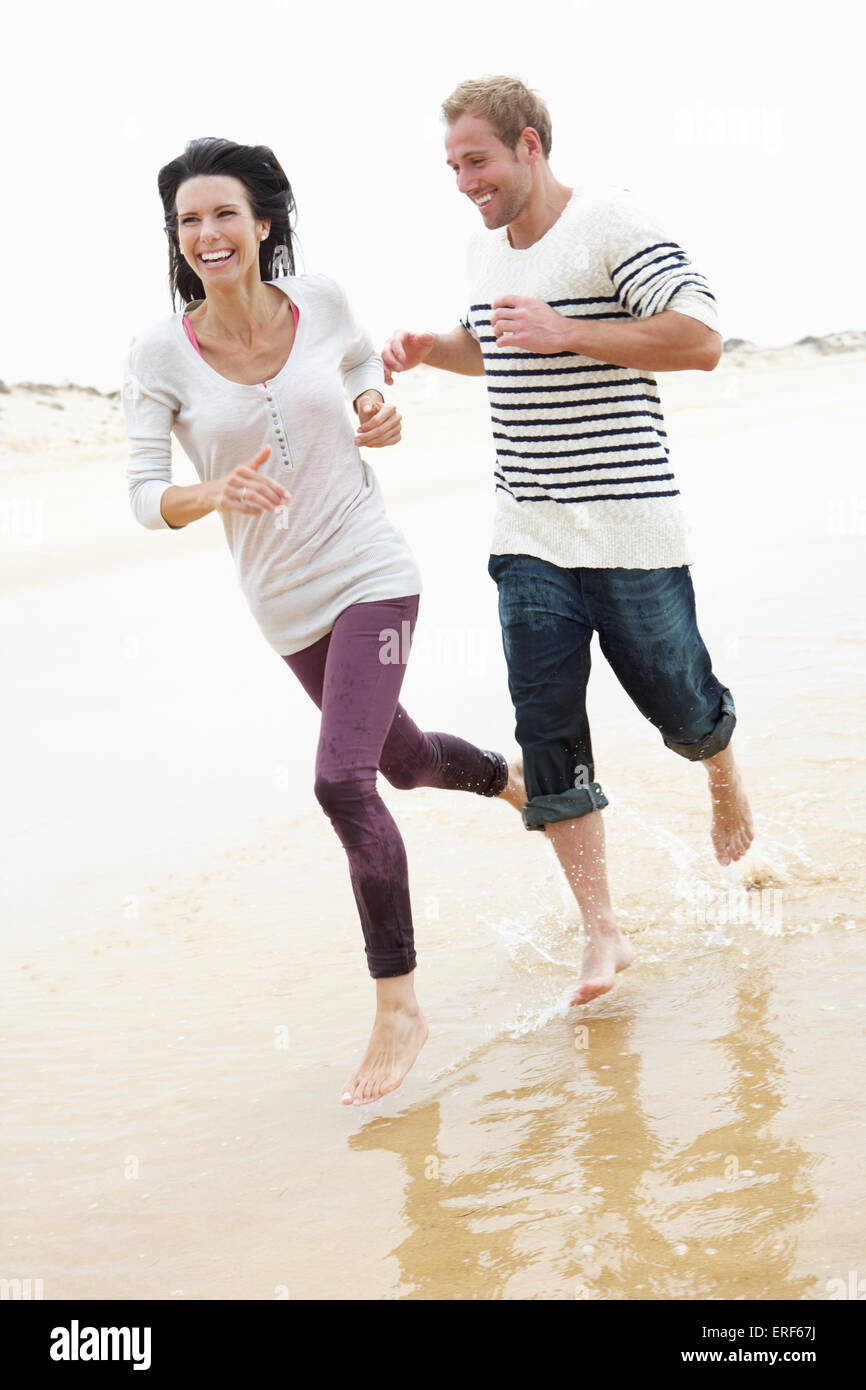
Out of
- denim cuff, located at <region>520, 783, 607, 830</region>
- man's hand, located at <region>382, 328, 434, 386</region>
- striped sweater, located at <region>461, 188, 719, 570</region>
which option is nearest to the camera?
striped sweater, located at <region>461, 188, 719, 570</region>

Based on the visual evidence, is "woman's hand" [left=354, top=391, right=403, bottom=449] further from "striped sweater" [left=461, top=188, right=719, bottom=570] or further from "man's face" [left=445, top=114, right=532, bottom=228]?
"man's face" [left=445, top=114, right=532, bottom=228]

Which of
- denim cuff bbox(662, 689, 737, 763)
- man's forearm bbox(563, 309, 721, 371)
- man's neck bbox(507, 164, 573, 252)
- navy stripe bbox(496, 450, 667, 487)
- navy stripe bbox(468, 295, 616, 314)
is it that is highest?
man's neck bbox(507, 164, 573, 252)

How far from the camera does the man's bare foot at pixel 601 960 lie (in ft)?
11.6

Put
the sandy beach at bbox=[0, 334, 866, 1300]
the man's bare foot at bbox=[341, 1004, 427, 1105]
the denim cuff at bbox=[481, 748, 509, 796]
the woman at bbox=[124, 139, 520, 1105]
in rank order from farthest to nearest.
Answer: the denim cuff at bbox=[481, 748, 509, 796], the woman at bbox=[124, 139, 520, 1105], the man's bare foot at bbox=[341, 1004, 427, 1105], the sandy beach at bbox=[0, 334, 866, 1300]

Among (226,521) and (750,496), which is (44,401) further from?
(226,521)

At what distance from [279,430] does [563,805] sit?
113 cm

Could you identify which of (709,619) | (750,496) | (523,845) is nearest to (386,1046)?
(523,845)

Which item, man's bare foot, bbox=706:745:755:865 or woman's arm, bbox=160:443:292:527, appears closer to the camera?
woman's arm, bbox=160:443:292:527

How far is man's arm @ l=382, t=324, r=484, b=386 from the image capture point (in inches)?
147

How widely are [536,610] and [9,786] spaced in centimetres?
324

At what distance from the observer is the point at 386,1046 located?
328cm

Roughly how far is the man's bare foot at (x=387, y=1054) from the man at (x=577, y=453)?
441mm

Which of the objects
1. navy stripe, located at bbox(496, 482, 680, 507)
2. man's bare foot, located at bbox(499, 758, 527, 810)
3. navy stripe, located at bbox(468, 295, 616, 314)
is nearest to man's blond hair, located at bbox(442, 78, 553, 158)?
navy stripe, located at bbox(468, 295, 616, 314)

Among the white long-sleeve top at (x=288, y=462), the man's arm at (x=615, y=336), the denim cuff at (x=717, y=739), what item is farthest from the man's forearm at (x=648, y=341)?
the denim cuff at (x=717, y=739)
